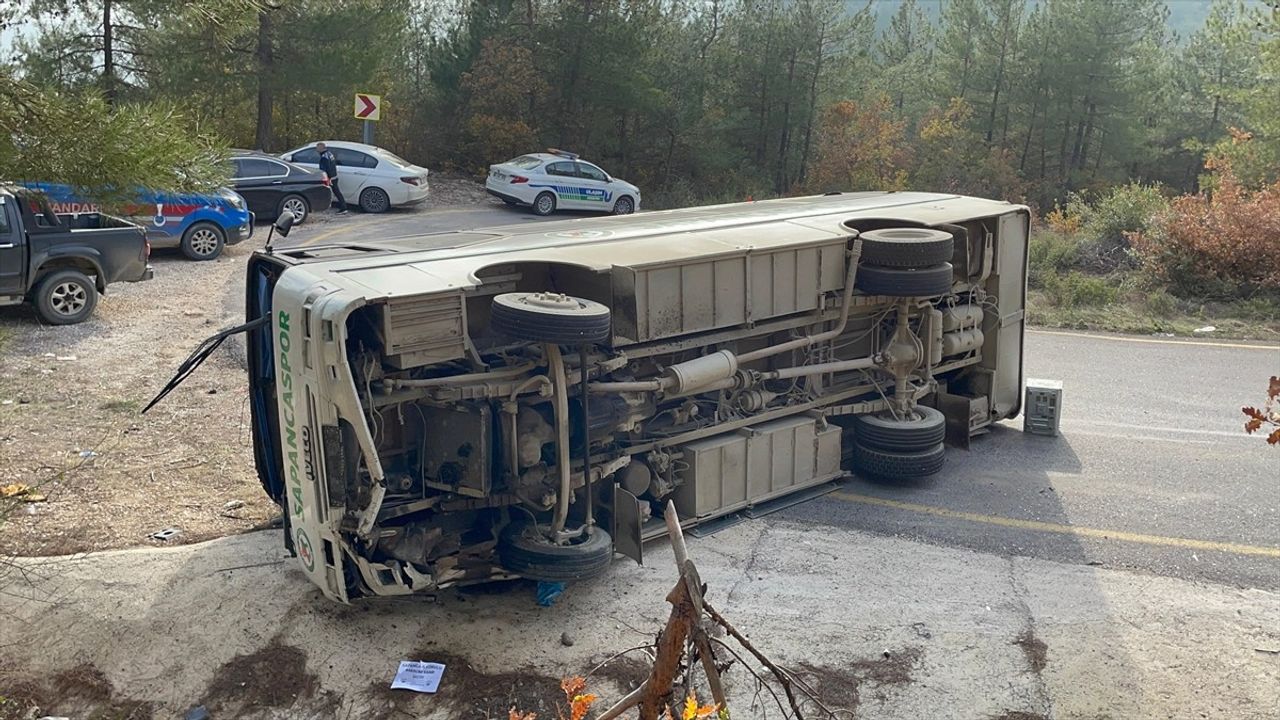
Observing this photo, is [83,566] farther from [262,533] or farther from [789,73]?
[789,73]

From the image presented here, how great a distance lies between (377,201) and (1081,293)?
15095mm

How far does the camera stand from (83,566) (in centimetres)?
736

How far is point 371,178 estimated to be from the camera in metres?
24.6

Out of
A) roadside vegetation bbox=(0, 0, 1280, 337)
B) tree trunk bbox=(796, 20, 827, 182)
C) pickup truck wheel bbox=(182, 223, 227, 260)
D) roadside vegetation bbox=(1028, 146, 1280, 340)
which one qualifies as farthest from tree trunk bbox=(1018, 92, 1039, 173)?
pickup truck wheel bbox=(182, 223, 227, 260)

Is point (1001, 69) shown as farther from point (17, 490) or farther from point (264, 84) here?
point (17, 490)

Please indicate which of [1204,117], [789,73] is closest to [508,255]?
[789,73]

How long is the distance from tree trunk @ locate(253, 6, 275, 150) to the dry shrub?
19494 millimetres

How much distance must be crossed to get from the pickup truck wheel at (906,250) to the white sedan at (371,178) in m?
17.8

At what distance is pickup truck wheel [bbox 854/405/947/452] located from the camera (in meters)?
8.95

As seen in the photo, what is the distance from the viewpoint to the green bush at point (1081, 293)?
16812 mm

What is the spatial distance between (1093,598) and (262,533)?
18.7ft

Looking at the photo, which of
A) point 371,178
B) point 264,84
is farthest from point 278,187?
point 264,84

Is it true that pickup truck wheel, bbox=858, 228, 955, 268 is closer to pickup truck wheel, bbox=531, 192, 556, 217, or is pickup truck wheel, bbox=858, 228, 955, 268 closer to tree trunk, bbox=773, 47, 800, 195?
pickup truck wheel, bbox=531, 192, 556, 217

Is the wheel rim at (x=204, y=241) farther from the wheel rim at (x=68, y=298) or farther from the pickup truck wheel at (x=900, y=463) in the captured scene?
the pickup truck wheel at (x=900, y=463)
